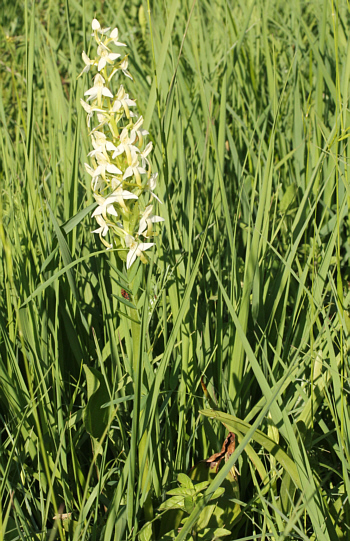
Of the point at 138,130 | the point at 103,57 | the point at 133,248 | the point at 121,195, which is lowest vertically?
the point at 133,248

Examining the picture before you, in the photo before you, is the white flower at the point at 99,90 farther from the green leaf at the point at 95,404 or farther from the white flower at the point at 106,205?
the green leaf at the point at 95,404

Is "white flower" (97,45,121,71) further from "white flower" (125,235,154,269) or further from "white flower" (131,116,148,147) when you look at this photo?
"white flower" (125,235,154,269)

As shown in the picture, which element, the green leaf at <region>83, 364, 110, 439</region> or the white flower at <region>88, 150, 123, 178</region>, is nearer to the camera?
the white flower at <region>88, 150, 123, 178</region>

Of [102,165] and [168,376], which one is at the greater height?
[102,165]

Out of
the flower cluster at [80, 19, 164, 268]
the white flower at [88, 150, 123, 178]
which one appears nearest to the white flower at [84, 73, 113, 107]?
the flower cluster at [80, 19, 164, 268]

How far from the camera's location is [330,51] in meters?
2.36

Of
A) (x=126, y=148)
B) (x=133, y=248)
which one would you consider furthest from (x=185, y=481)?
(x=126, y=148)

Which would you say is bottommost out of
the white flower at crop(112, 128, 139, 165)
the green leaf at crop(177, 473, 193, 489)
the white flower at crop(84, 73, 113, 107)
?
the green leaf at crop(177, 473, 193, 489)

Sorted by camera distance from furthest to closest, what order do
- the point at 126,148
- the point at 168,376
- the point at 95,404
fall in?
the point at 168,376
the point at 95,404
the point at 126,148

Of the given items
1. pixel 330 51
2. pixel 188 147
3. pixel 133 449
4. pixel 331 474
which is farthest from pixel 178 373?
pixel 330 51

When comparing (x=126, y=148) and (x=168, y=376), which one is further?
(x=168, y=376)

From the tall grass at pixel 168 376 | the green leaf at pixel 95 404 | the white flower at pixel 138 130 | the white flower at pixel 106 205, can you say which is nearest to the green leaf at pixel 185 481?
the tall grass at pixel 168 376

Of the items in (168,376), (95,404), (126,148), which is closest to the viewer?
(126,148)

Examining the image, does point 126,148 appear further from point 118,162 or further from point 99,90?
point 99,90
